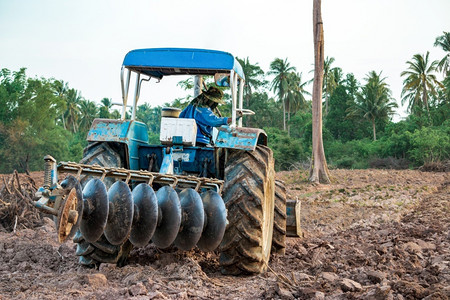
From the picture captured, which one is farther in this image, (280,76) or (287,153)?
(280,76)

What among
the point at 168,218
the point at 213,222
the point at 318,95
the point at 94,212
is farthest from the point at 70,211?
the point at 318,95

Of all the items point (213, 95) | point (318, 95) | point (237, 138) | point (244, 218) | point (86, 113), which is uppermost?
point (86, 113)

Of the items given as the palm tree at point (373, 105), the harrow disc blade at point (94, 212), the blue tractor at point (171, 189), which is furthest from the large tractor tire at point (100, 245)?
the palm tree at point (373, 105)

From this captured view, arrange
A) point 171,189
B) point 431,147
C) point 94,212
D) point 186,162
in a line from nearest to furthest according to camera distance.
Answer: point 94,212 < point 171,189 < point 186,162 < point 431,147

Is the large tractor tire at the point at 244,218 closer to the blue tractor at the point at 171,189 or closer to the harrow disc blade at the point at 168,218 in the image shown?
the blue tractor at the point at 171,189

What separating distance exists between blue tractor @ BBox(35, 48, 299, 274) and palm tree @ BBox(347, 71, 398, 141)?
Answer: 43670 mm

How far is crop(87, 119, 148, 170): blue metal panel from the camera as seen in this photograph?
17.5 feet

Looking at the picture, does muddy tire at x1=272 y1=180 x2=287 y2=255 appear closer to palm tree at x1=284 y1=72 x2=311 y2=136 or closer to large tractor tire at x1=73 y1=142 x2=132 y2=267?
large tractor tire at x1=73 y1=142 x2=132 y2=267

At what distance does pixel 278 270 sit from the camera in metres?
5.39

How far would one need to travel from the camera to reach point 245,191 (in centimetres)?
485

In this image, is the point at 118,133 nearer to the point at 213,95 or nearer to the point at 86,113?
the point at 213,95

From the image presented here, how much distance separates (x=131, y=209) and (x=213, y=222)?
2.72ft

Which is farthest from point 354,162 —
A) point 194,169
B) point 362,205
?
point 194,169

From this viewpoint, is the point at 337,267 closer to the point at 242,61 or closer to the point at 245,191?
the point at 245,191
